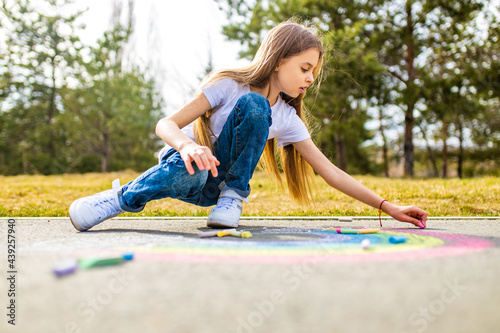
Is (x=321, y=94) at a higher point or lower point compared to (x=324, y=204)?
higher

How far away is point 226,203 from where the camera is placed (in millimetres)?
2213

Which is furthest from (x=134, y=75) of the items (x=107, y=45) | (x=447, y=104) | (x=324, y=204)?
(x=324, y=204)

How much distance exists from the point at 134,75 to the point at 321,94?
708 centimetres

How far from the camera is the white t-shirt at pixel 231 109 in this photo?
2.25 m

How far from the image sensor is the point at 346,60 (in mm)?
10211

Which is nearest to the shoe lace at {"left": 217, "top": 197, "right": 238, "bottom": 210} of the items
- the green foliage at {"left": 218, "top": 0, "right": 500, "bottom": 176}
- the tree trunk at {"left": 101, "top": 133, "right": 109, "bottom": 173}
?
the green foliage at {"left": 218, "top": 0, "right": 500, "bottom": 176}

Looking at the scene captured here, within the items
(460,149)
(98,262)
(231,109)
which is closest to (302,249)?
(98,262)

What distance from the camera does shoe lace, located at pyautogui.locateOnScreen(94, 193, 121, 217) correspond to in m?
2.09

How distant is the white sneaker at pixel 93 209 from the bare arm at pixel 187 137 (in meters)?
0.44

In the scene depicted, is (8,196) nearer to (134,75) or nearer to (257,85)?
(257,85)

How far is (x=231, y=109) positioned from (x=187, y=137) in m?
0.48

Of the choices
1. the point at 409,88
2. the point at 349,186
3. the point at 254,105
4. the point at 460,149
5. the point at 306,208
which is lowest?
the point at 306,208

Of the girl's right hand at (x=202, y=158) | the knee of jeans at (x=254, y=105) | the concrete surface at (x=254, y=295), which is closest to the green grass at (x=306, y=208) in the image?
the knee of jeans at (x=254, y=105)

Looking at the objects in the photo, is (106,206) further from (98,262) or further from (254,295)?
(254,295)
